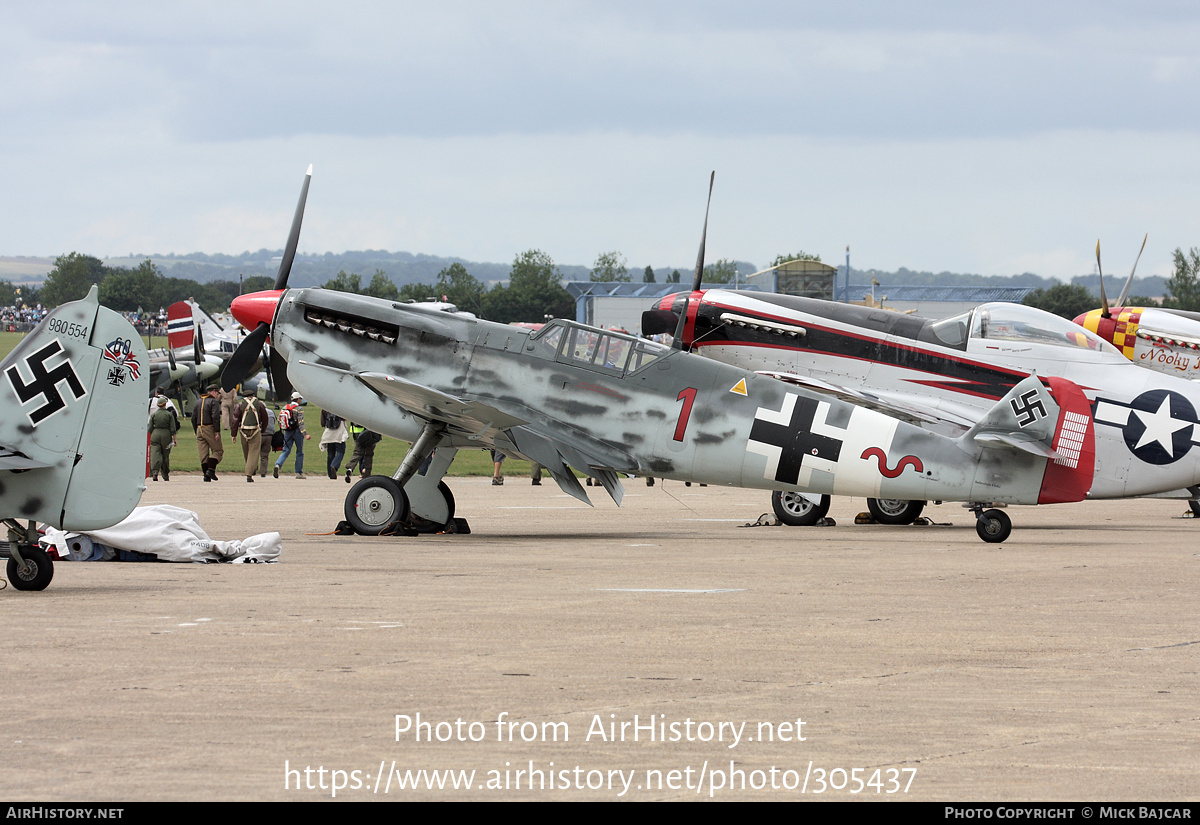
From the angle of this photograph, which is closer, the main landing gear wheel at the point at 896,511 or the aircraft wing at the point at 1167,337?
the main landing gear wheel at the point at 896,511

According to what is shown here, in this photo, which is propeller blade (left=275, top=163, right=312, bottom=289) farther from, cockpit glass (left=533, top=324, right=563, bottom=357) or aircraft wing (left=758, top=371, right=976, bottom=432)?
aircraft wing (left=758, top=371, right=976, bottom=432)

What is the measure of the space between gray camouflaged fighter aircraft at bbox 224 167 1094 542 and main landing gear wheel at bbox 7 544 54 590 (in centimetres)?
560

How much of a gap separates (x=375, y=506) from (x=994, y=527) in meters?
7.67

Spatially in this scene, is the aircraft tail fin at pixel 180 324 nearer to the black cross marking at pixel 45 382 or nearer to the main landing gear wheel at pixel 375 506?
the main landing gear wheel at pixel 375 506

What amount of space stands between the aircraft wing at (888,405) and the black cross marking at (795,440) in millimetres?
1995

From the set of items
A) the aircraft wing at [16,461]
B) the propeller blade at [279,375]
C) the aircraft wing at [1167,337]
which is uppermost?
the aircraft wing at [1167,337]

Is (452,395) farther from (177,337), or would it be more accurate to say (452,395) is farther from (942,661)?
(177,337)

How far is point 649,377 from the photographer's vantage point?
632 inches

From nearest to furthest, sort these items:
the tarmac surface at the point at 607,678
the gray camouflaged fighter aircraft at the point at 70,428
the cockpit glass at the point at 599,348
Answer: the tarmac surface at the point at 607,678
the gray camouflaged fighter aircraft at the point at 70,428
the cockpit glass at the point at 599,348

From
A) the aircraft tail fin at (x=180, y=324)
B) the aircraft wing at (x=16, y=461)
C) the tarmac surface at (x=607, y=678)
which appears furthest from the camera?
the aircraft tail fin at (x=180, y=324)

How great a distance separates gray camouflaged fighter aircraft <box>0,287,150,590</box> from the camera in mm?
9820

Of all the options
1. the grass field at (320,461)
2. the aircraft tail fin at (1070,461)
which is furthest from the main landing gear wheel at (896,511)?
the grass field at (320,461)

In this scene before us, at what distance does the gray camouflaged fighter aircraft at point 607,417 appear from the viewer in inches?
605

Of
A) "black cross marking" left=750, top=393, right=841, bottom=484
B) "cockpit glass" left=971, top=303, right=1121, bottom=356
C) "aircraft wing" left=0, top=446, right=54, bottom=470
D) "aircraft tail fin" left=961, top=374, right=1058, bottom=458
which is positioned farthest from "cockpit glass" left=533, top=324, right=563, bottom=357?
"aircraft wing" left=0, top=446, right=54, bottom=470
